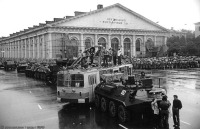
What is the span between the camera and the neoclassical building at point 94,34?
52719mm

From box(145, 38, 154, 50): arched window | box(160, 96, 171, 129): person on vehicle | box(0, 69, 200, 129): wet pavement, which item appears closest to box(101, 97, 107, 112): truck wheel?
box(0, 69, 200, 129): wet pavement

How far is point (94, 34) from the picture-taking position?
5716 cm

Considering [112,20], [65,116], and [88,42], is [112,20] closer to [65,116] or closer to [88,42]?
[88,42]

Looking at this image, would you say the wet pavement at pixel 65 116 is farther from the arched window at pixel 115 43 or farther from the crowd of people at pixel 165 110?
the arched window at pixel 115 43

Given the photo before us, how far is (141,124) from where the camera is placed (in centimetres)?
1091

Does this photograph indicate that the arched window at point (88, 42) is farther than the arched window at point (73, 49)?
Yes

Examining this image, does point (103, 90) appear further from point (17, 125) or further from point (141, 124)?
point (17, 125)

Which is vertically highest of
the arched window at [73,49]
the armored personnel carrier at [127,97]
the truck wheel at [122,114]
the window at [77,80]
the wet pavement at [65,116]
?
the arched window at [73,49]

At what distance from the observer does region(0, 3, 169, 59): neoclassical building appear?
5272 cm

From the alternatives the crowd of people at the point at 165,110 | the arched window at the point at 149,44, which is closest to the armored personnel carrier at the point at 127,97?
the crowd of people at the point at 165,110

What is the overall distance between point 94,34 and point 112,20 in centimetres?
578

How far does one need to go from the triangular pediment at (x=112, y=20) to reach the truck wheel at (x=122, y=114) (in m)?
42.7

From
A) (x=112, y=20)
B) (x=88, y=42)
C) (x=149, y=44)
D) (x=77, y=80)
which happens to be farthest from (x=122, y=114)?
(x=149, y=44)

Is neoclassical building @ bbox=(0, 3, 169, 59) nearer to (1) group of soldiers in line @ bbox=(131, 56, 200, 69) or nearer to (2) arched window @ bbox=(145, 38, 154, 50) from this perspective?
(2) arched window @ bbox=(145, 38, 154, 50)
